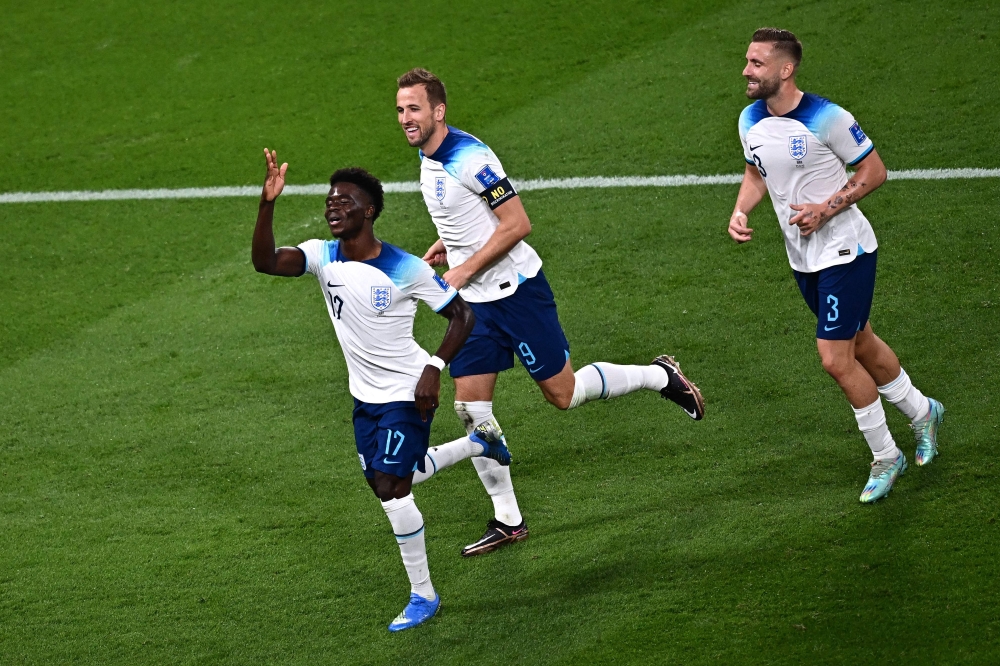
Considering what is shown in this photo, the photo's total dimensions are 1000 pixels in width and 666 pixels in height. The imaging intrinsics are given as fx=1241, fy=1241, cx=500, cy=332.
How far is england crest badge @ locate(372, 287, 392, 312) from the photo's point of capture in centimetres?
539

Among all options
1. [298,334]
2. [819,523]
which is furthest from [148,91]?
[819,523]

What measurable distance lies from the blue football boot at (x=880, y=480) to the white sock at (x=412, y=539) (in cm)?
217

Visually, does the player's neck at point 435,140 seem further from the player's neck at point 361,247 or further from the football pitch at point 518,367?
the football pitch at point 518,367

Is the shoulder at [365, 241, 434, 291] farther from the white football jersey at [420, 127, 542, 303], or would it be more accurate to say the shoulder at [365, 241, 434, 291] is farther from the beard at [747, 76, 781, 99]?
the beard at [747, 76, 781, 99]

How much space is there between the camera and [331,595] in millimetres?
5895

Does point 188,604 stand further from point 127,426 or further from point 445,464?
point 127,426

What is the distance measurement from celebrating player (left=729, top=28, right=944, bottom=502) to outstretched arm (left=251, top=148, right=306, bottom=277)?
2.24m

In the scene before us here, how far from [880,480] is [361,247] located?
2773mm

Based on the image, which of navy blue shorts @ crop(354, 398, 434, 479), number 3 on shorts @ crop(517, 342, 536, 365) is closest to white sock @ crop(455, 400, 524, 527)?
number 3 on shorts @ crop(517, 342, 536, 365)

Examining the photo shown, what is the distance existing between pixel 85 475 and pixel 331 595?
2.02 m

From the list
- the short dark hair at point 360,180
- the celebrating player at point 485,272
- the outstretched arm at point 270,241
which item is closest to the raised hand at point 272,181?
the outstretched arm at point 270,241

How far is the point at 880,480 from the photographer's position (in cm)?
607

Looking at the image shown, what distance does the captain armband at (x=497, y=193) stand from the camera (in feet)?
19.4

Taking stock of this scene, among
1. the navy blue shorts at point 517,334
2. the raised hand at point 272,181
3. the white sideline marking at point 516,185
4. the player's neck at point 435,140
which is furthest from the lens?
the white sideline marking at point 516,185
